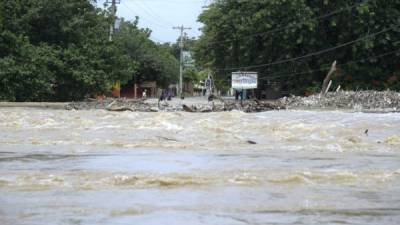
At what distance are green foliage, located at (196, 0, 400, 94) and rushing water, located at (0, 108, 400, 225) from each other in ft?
90.3

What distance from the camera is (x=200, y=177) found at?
367 inches

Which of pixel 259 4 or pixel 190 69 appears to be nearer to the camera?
pixel 259 4

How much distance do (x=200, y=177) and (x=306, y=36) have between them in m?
38.3

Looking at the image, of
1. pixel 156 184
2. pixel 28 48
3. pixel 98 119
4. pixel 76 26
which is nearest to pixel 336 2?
pixel 76 26

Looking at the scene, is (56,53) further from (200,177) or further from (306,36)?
(200,177)

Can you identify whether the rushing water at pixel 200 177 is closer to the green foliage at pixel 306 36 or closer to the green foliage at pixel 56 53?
the green foliage at pixel 56 53

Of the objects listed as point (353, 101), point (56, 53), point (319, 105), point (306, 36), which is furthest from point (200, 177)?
point (306, 36)

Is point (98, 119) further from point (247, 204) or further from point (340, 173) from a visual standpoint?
point (247, 204)

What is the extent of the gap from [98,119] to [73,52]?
58.3 feet

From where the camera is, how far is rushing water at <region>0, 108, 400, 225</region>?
21.6 feet

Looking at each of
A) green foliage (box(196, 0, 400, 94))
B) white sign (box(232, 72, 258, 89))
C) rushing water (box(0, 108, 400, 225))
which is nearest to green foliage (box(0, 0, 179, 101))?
white sign (box(232, 72, 258, 89))

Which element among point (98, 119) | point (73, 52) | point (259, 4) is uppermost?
point (259, 4)

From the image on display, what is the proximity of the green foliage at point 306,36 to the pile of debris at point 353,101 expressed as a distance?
415 inches

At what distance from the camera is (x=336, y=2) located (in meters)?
46.3
